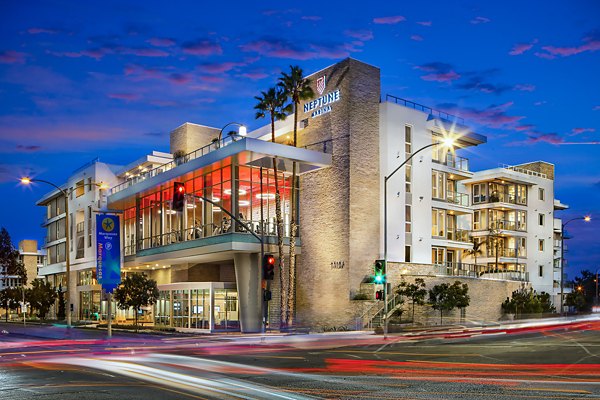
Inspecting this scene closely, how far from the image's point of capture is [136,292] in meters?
49.9

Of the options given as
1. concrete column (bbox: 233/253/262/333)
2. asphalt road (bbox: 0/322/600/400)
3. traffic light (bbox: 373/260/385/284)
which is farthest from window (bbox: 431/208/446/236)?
asphalt road (bbox: 0/322/600/400)

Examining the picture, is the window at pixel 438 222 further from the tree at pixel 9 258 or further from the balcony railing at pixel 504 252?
the tree at pixel 9 258

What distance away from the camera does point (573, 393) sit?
1359cm

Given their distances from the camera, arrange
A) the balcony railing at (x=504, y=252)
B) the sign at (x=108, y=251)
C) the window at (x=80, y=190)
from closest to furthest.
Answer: the sign at (x=108, y=251) < the balcony railing at (x=504, y=252) < the window at (x=80, y=190)

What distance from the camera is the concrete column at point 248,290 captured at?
4528 centimetres

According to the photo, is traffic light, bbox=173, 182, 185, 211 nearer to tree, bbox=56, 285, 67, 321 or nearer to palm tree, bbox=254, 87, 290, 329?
palm tree, bbox=254, 87, 290, 329

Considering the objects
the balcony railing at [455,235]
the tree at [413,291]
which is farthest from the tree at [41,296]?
the tree at [413,291]

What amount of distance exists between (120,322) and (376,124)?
106 feet

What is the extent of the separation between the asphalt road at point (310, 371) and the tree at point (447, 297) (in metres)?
15.3

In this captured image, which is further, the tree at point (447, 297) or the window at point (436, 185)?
the window at point (436, 185)

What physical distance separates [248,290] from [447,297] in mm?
13889

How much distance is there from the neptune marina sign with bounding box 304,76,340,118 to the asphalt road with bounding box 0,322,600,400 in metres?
20.4

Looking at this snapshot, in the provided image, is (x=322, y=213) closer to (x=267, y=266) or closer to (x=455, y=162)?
(x=267, y=266)

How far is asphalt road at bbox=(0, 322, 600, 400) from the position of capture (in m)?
14.4
